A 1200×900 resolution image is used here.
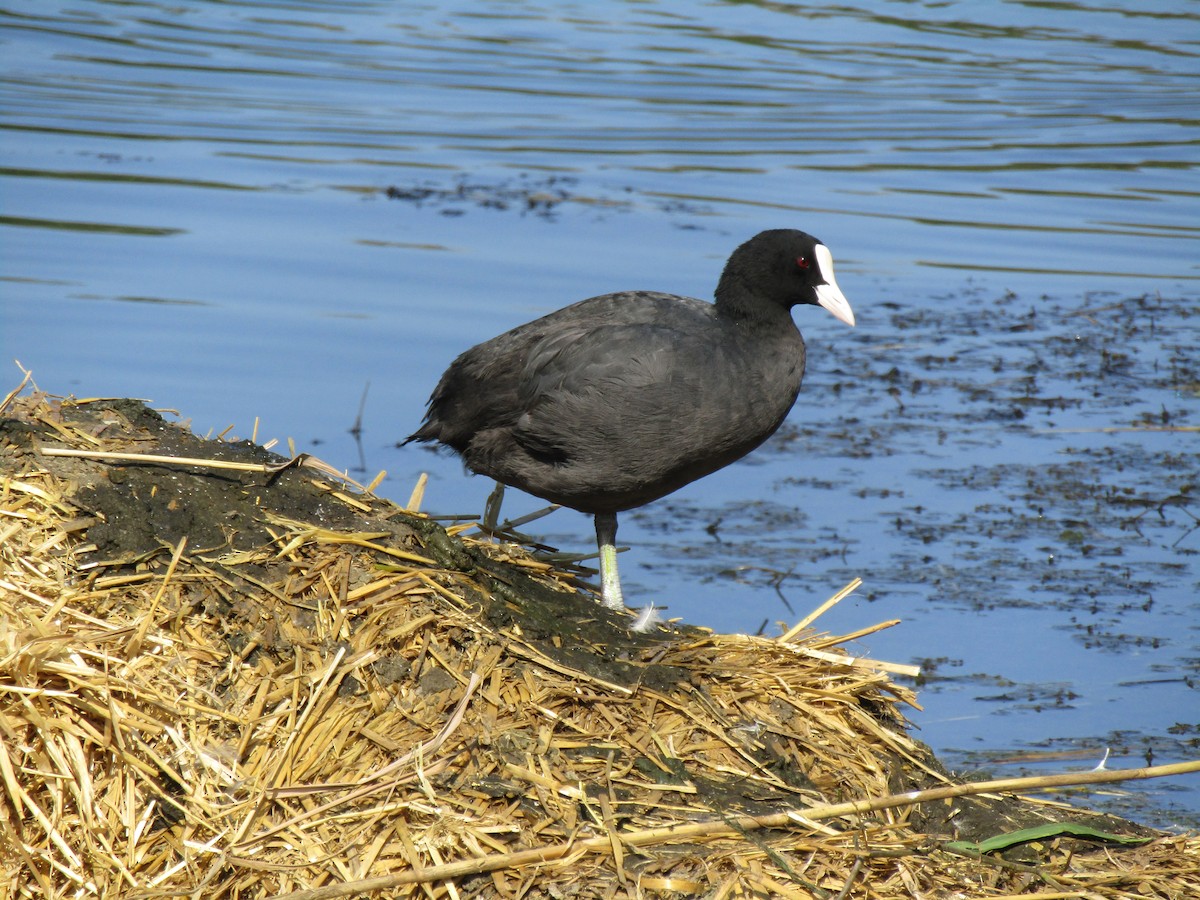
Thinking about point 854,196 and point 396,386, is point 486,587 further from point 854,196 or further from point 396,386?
point 854,196

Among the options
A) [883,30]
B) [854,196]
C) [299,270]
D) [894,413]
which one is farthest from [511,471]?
[883,30]

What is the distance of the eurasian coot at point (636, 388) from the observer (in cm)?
430

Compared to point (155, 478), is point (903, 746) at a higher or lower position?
lower

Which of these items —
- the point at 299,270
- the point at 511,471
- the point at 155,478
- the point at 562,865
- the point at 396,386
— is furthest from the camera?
the point at 299,270

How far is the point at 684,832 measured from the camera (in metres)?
3.08

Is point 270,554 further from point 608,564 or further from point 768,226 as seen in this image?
point 768,226

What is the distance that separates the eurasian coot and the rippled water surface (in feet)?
4.70

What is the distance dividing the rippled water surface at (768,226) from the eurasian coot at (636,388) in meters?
1.43

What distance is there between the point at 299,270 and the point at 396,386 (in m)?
2.26

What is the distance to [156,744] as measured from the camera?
121 inches

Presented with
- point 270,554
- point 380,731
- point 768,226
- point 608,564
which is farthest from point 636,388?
point 768,226

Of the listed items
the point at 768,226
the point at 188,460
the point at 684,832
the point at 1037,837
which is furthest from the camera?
the point at 768,226

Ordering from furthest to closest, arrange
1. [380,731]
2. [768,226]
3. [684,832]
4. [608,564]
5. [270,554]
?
[768,226]
[608,564]
[270,554]
[380,731]
[684,832]

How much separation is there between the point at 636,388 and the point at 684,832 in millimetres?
1561
